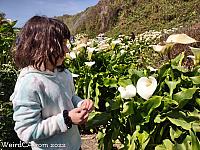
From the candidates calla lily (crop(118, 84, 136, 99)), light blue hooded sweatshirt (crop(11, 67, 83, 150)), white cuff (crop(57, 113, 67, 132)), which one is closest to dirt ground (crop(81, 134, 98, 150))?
calla lily (crop(118, 84, 136, 99))

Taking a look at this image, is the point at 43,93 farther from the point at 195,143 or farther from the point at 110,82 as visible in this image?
the point at 110,82

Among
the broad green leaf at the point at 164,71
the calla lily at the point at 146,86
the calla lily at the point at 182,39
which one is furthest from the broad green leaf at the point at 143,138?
the calla lily at the point at 182,39

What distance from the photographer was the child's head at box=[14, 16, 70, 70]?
6.31 feet

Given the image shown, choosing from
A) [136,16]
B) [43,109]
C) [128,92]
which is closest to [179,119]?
[128,92]

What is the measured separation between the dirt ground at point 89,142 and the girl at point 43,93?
2.06 metres

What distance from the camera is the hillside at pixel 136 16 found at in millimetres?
16767

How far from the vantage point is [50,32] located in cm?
193

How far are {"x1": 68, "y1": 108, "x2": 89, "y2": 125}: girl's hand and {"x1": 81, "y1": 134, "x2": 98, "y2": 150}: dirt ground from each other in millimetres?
2190

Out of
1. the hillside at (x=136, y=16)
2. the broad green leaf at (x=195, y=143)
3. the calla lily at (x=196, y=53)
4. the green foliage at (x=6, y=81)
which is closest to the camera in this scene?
the broad green leaf at (x=195, y=143)

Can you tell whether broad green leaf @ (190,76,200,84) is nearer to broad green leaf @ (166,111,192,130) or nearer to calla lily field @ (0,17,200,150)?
calla lily field @ (0,17,200,150)

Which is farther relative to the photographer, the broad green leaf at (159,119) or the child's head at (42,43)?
the broad green leaf at (159,119)

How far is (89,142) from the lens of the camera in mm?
4250

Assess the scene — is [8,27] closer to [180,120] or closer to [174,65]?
[174,65]

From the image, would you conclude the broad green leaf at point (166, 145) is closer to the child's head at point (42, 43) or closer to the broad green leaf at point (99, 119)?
the broad green leaf at point (99, 119)
